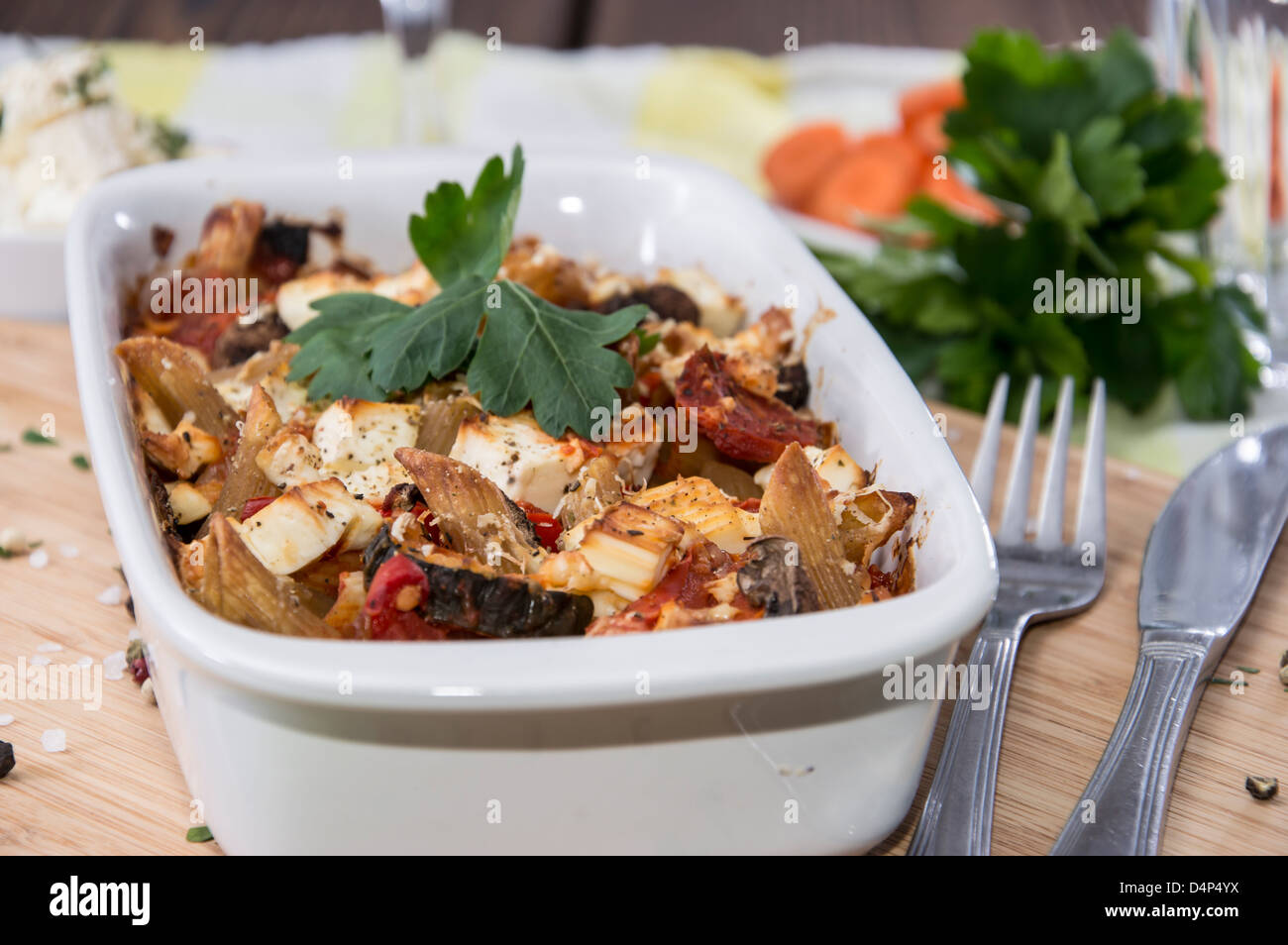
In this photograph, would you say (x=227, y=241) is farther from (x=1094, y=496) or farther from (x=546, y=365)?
(x=1094, y=496)

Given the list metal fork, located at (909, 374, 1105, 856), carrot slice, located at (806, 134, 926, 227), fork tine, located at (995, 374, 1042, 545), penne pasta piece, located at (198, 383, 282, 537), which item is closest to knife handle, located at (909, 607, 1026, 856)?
metal fork, located at (909, 374, 1105, 856)

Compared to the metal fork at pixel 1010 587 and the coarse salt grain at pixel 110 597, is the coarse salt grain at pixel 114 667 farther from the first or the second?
the metal fork at pixel 1010 587

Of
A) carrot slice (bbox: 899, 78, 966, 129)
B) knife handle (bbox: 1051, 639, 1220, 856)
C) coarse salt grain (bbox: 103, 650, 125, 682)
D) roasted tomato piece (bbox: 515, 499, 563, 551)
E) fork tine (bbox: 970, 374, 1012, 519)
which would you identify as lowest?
coarse salt grain (bbox: 103, 650, 125, 682)

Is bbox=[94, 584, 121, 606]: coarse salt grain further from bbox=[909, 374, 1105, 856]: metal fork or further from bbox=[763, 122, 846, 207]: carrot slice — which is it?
bbox=[763, 122, 846, 207]: carrot slice

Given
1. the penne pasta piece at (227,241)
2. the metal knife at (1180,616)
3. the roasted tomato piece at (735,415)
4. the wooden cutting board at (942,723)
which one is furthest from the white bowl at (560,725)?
the penne pasta piece at (227,241)

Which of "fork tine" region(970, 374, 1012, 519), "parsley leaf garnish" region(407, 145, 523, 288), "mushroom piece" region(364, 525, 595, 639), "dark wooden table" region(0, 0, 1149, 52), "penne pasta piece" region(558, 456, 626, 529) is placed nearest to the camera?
"mushroom piece" region(364, 525, 595, 639)

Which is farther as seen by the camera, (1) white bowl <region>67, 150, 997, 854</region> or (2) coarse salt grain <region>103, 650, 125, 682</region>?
(2) coarse salt grain <region>103, 650, 125, 682</region>
